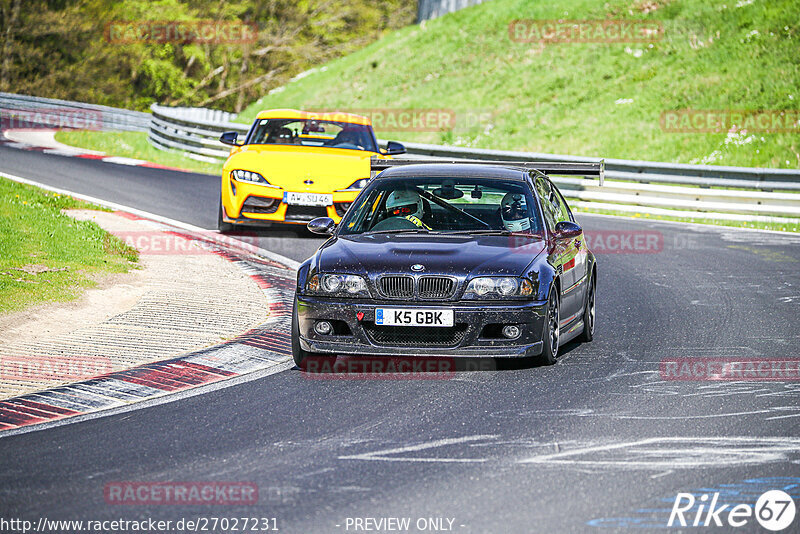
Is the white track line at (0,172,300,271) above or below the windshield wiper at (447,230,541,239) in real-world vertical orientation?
below

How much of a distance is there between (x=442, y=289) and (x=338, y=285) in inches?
28.1

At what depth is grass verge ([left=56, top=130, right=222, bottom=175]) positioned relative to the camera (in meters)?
27.1

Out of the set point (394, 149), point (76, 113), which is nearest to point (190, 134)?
point (76, 113)

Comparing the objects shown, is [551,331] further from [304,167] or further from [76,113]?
[76,113]

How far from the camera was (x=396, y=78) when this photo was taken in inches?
1797

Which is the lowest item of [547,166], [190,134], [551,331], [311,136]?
[551,331]

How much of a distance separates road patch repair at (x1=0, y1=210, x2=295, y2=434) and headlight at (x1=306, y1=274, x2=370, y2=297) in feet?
2.36

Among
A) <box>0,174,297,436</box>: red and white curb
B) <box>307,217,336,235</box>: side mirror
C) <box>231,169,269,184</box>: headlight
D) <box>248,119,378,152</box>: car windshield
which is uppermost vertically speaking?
<box>248,119,378,152</box>: car windshield

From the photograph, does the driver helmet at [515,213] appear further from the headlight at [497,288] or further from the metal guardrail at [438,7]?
the metal guardrail at [438,7]

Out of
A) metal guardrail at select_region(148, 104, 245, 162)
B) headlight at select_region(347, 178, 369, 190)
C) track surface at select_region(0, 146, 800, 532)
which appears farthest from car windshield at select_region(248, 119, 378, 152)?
metal guardrail at select_region(148, 104, 245, 162)

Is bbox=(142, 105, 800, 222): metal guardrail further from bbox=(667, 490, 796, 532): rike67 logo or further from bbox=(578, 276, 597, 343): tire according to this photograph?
bbox=(667, 490, 796, 532): rike67 logo

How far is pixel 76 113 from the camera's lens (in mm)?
39844

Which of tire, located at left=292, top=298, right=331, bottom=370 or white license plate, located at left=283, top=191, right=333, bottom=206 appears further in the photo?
white license plate, located at left=283, top=191, right=333, bottom=206

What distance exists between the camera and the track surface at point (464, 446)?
5180mm
